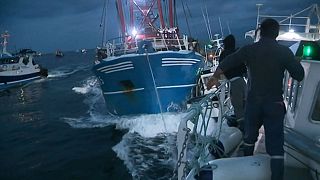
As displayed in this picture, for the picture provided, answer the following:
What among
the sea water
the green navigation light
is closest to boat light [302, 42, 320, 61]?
the green navigation light

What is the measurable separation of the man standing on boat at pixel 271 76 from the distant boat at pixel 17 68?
4487 centimetres

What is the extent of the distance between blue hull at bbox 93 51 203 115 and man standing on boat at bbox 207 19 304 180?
12.4 meters

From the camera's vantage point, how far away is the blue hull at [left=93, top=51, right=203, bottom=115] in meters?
16.6

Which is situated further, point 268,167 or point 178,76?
point 178,76

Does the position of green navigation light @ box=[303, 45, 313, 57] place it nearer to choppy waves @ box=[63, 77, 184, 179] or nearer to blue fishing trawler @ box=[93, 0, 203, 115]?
choppy waves @ box=[63, 77, 184, 179]

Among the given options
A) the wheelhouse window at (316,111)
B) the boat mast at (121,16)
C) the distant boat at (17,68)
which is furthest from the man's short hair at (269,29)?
the distant boat at (17,68)

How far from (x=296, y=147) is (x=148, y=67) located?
12.5 meters

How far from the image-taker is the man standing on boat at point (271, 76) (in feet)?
12.9

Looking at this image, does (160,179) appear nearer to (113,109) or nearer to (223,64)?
(223,64)

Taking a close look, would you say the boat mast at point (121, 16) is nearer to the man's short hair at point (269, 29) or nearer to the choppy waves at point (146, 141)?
the choppy waves at point (146, 141)

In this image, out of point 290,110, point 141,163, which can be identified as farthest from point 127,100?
point 290,110

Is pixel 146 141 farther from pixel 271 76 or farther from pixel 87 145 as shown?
pixel 271 76

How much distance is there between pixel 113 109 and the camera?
60.6ft

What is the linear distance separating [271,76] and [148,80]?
42.4 ft
